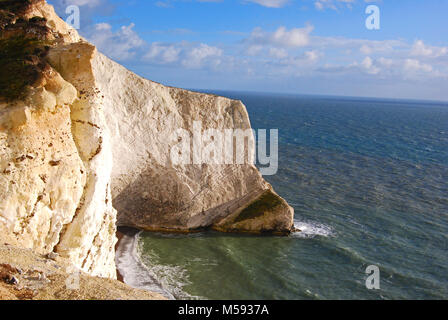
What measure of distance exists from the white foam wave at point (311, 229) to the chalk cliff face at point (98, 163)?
112 centimetres

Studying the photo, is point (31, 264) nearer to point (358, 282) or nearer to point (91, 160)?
point (91, 160)

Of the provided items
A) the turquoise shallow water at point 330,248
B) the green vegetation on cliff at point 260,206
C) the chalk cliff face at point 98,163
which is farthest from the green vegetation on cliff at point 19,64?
the green vegetation on cliff at point 260,206

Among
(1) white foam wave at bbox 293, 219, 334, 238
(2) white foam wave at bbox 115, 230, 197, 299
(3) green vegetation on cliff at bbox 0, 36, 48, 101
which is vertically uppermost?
(3) green vegetation on cliff at bbox 0, 36, 48, 101

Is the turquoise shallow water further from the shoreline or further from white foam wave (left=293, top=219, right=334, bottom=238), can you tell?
the shoreline

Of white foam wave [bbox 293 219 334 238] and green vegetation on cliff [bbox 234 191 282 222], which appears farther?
green vegetation on cliff [bbox 234 191 282 222]

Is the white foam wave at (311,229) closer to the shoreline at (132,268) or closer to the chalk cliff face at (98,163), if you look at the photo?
the chalk cliff face at (98,163)

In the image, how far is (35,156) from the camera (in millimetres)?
14633

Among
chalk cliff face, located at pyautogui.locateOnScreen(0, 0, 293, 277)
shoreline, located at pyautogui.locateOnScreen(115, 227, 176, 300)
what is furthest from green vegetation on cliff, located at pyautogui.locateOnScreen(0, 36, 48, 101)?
shoreline, located at pyautogui.locateOnScreen(115, 227, 176, 300)

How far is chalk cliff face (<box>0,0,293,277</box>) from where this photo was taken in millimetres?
14508

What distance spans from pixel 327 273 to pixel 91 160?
14.5 metres

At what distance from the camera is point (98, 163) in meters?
17.5

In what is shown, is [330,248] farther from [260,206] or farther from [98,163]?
[98,163]

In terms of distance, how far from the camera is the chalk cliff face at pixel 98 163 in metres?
14.5

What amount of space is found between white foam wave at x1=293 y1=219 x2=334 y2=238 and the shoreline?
10947mm
